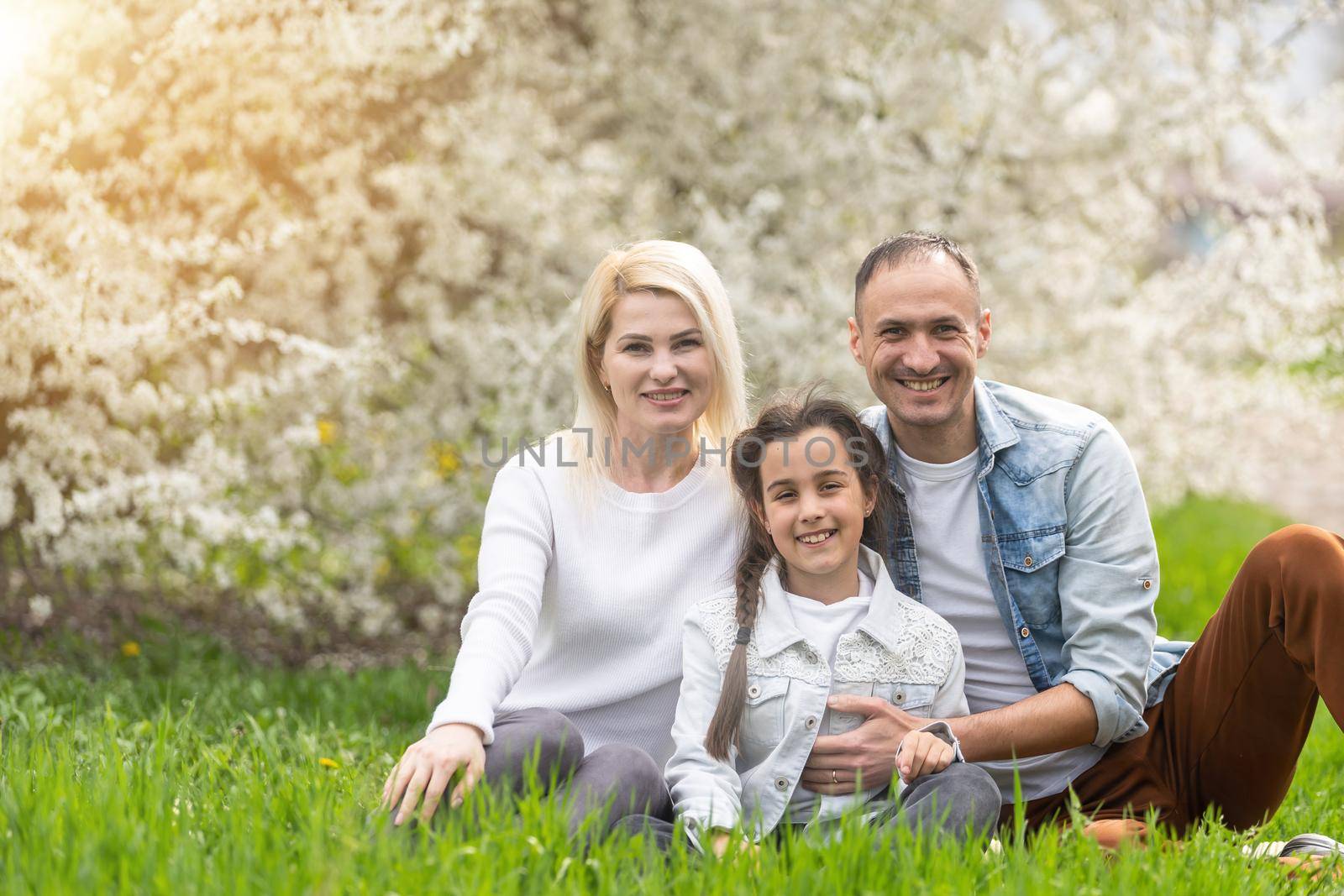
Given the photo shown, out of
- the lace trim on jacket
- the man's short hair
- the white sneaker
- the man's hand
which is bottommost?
the white sneaker

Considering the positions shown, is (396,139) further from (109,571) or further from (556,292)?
(109,571)

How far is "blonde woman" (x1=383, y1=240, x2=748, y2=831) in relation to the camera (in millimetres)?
2840

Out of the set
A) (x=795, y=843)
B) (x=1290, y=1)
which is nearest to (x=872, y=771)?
(x=795, y=843)

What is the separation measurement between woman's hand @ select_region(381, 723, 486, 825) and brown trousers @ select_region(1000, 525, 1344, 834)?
1.21 m

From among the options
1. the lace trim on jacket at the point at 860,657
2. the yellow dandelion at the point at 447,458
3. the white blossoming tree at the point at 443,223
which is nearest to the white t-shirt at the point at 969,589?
the lace trim on jacket at the point at 860,657

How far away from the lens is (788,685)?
2607mm

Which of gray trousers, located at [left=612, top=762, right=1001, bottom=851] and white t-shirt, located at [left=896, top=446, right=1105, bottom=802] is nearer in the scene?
gray trousers, located at [left=612, top=762, right=1001, bottom=851]

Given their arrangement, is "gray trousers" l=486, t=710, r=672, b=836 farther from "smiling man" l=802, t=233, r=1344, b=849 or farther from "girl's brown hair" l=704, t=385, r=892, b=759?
"smiling man" l=802, t=233, r=1344, b=849

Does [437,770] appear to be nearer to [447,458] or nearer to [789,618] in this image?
[789,618]

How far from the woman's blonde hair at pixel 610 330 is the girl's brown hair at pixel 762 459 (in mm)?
138

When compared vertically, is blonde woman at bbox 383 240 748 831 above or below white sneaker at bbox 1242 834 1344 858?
above

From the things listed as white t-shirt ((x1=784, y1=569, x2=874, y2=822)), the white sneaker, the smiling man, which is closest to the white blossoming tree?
the smiling man

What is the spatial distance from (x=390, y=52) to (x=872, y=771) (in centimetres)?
353

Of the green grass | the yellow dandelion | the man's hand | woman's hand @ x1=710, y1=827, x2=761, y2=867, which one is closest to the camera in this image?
the green grass
